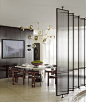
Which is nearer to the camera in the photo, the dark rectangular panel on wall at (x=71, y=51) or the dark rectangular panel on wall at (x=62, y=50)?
the dark rectangular panel on wall at (x=62, y=50)

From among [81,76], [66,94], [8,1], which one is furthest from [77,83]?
[8,1]

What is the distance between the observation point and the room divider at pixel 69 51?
4.56 metres

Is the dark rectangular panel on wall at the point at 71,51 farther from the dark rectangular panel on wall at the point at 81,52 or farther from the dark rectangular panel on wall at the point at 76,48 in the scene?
the dark rectangular panel on wall at the point at 81,52

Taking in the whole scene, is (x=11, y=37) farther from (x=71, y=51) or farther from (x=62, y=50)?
(x=62, y=50)

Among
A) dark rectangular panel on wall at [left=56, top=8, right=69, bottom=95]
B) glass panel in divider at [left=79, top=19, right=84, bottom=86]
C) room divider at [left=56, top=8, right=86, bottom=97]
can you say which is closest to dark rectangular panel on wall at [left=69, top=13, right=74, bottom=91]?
room divider at [left=56, top=8, right=86, bottom=97]

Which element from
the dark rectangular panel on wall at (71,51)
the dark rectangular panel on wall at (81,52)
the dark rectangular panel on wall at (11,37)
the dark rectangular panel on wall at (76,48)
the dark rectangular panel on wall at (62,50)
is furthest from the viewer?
the dark rectangular panel on wall at (11,37)

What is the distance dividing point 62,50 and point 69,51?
1.73ft

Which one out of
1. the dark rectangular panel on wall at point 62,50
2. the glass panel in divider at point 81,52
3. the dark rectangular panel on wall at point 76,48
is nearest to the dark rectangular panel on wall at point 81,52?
the glass panel in divider at point 81,52

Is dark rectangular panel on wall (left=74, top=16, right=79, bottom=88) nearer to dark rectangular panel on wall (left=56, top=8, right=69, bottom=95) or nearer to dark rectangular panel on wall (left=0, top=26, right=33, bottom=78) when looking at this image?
dark rectangular panel on wall (left=56, top=8, right=69, bottom=95)

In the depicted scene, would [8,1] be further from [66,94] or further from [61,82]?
[66,94]

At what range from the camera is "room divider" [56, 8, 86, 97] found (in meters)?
4.56

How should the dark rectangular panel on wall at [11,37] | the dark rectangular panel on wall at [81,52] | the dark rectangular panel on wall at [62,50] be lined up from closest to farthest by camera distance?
the dark rectangular panel on wall at [62,50] < the dark rectangular panel on wall at [81,52] < the dark rectangular panel on wall at [11,37]

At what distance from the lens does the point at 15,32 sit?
877cm

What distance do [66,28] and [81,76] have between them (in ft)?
7.27
